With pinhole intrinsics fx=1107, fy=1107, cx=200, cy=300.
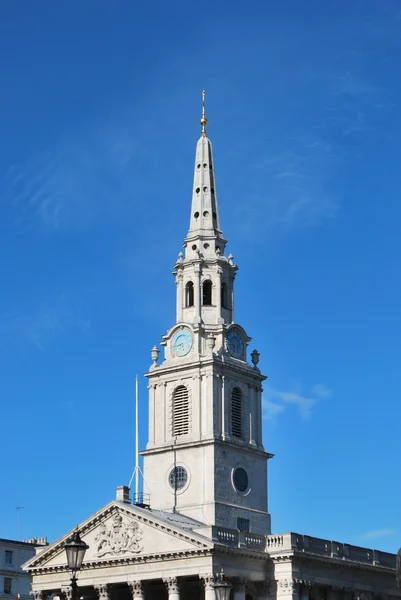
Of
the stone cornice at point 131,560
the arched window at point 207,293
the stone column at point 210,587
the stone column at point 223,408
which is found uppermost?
the arched window at point 207,293

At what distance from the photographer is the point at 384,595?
83.6m

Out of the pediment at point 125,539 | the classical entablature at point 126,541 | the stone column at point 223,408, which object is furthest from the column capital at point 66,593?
the stone column at point 223,408

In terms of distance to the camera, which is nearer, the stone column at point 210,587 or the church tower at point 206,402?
the stone column at point 210,587

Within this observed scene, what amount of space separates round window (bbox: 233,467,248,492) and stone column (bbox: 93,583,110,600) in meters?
12.7

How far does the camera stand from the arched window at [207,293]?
289 ft

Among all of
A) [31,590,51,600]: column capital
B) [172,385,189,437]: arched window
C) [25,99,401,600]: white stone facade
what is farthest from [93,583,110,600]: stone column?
[172,385,189,437]: arched window

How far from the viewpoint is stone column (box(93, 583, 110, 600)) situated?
2963 inches

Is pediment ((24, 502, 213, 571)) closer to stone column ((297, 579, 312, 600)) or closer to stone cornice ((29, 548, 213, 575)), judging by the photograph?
stone cornice ((29, 548, 213, 575))

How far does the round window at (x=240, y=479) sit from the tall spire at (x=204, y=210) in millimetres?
17963

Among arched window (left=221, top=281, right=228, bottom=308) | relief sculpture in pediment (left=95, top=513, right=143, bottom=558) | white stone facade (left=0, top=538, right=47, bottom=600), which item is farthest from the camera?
white stone facade (left=0, top=538, right=47, bottom=600)

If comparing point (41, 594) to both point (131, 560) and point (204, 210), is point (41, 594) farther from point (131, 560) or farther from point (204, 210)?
point (204, 210)

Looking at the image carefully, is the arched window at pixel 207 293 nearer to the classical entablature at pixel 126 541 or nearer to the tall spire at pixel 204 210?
the tall spire at pixel 204 210

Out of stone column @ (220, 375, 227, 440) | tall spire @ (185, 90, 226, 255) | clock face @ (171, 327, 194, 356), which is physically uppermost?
tall spire @ (185, 90, 226, 255)

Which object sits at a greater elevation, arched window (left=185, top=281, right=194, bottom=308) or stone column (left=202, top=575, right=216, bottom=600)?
arched window (left=185, top=281, right=194, bottom=308)
